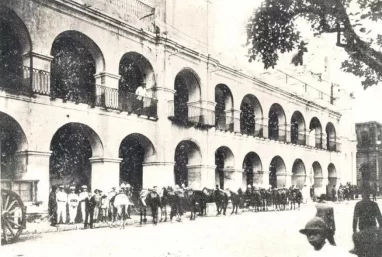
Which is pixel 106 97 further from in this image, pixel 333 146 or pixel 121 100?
pixel 333 146

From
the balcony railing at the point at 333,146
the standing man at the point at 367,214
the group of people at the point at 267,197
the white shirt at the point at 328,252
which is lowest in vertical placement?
the group of people at the point at 267,197

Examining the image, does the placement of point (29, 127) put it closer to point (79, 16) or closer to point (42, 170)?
point (42, 170)

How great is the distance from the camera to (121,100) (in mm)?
19375

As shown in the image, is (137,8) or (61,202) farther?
(137,8)

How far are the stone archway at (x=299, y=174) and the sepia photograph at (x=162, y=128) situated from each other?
6.75 feet

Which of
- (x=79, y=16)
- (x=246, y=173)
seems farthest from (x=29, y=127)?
(x=246, y=173)

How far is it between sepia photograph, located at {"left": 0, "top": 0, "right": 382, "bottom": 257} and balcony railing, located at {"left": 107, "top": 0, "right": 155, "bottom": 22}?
0.21 ft

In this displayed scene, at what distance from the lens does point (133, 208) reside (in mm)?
20453

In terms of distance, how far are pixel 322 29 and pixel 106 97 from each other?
10.9m

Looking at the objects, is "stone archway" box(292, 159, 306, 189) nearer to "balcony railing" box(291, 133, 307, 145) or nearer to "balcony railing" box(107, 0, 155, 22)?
"balcony railing" box(291, 133, 307, 145)

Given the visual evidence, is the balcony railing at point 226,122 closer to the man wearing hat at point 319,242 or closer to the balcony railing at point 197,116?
the balcony railing at point 197,116

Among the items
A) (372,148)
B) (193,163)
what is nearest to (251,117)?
(193,163)

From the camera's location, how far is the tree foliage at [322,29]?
7961mm

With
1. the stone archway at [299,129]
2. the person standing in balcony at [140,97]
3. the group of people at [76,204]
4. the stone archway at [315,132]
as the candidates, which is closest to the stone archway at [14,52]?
the group of people at [76,204]
